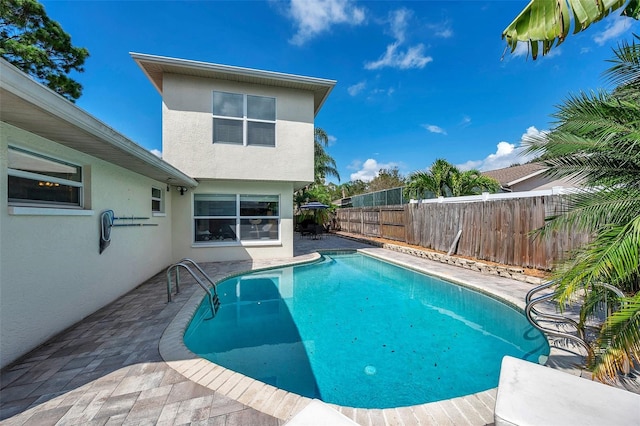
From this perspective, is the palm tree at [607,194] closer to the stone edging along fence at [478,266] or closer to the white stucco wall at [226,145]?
the stone edging along fence at [478,266]

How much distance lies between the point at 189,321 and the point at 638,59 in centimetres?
826

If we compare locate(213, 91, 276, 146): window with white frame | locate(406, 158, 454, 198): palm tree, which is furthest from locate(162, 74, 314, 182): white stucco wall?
locate(406, 158, 454, 198): palm tree

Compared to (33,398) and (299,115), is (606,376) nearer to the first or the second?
(33,398)

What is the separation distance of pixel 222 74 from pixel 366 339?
1059 cm

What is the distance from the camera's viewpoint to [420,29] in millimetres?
14375

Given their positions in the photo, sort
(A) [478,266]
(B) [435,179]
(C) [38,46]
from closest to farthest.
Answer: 1. (A) [478,266]
2. (C) [38,46]
3. (B) [435,179]

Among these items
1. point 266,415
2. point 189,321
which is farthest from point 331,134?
point 266,415

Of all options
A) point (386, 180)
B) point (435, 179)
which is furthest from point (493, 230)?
point (386, 180)

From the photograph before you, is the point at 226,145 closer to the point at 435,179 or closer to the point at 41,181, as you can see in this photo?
the point at 41,181

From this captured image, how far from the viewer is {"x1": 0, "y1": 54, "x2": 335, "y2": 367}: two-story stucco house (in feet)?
12.6

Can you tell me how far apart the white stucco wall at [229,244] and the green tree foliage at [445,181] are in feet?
30.2

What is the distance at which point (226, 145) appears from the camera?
1068 cm

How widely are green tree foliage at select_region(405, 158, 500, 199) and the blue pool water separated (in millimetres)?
9359

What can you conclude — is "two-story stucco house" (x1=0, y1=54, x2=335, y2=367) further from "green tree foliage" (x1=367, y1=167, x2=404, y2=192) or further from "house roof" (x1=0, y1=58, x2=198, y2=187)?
"green tree foliage" (x1=367, y1=167, x2=404, y2=192)
